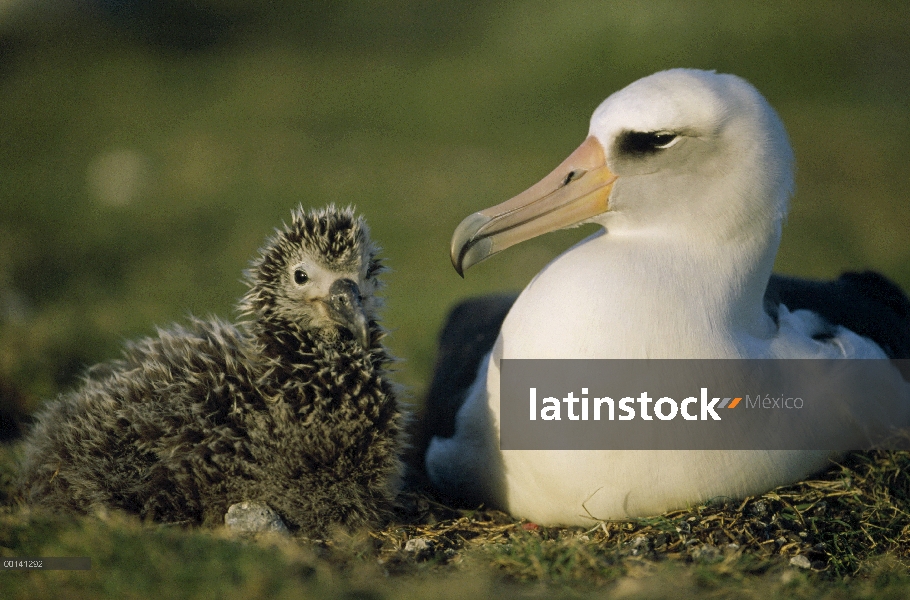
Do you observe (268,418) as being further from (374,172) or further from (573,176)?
(374,172)

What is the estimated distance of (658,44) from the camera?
15016 mm

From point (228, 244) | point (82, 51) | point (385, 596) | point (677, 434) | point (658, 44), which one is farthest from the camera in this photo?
point (82, 51)

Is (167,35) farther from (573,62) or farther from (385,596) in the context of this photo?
(385,596)

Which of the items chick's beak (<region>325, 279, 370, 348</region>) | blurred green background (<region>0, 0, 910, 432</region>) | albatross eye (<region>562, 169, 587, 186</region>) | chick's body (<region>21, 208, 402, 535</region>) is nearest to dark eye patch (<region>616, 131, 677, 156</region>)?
albatross eye (<region>562, 169, 587, 186</region>)

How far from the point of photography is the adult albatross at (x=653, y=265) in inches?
155

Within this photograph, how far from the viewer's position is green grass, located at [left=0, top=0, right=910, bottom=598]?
3395mm

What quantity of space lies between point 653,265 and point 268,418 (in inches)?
69.6

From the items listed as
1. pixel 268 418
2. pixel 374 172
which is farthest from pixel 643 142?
pixel 374 172

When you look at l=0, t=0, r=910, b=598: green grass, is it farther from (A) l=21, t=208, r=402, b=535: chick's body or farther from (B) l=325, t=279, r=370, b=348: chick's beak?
(B) l=325, t=279, r=370, b=348: chick's beak

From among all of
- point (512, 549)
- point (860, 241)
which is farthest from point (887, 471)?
point (860, 241)

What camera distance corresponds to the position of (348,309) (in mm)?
3957

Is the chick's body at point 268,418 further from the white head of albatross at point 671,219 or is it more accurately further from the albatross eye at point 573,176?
the albatross eye at point 573,176

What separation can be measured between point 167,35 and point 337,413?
577 inches

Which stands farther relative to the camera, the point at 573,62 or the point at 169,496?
the point at 573,62
